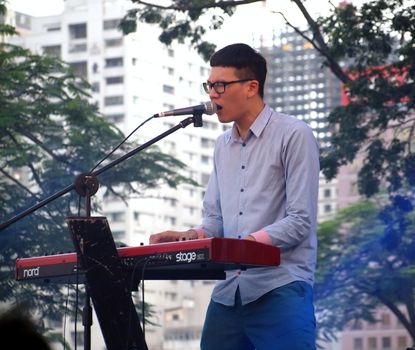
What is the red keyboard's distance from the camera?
3.44 metres

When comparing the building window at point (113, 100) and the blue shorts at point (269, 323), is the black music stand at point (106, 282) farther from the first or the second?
the building window at point (113, 100)

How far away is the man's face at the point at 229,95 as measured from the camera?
3.98 meters

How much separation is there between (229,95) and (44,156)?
16.7 meters

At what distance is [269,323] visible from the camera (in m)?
3.78

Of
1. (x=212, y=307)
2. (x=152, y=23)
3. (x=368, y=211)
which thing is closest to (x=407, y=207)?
(x=152, y=23)

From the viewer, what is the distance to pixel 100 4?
279 ft

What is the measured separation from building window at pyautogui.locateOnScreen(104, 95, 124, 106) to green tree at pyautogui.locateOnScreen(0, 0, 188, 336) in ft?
215

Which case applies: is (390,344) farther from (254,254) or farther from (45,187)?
(254,254)

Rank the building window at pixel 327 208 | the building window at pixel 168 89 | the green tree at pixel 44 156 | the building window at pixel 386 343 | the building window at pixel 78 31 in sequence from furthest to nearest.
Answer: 1. the building window at pixel 327 208
2. the building window at pixel 168 89
3. the building window at pixel 386 343
4. the building window at pixel 78 31
5. the green tree at pixel 44 156

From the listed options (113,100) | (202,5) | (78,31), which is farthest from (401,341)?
(202,5)

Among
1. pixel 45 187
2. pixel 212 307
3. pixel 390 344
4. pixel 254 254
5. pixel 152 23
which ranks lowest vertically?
pixel 390 344

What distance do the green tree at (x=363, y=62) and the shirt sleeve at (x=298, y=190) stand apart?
925cm

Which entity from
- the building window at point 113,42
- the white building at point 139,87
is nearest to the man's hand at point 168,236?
the white building at point 139,87

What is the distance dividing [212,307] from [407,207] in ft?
37.8
